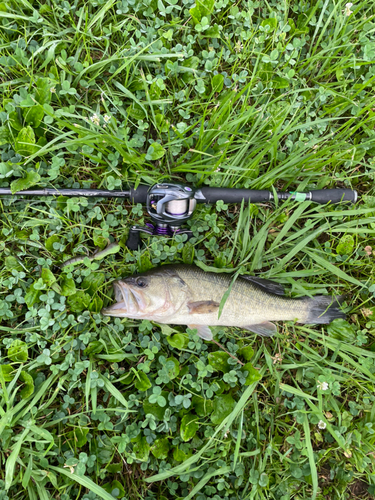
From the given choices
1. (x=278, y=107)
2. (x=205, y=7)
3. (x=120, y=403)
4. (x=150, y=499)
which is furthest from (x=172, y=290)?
(x=205, y=7)

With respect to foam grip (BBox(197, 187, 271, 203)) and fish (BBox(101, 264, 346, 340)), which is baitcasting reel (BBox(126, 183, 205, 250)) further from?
fish (BBox(101, 264, 346, 340))

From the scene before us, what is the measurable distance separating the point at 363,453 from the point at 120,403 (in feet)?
7.02

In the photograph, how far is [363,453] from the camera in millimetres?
2734

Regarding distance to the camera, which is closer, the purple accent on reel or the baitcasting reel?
the baitcasting reel

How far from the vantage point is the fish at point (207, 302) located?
2.52 metres

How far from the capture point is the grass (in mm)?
2574

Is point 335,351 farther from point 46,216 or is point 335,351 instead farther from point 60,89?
point 60,89

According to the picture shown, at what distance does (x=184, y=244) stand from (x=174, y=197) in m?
0.51

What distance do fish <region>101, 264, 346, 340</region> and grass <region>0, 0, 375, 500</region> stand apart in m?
0.15

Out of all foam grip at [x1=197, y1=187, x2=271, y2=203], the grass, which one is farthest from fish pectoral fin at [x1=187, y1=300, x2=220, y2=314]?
foam grip at [x1=197, y1=187, x2=271, y2=203]

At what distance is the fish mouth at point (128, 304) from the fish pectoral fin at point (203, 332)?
49 centimetres

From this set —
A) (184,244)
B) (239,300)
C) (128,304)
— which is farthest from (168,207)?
(239,300)

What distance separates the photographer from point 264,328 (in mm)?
2771

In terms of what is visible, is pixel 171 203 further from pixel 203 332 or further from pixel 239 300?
pixel 203 332
